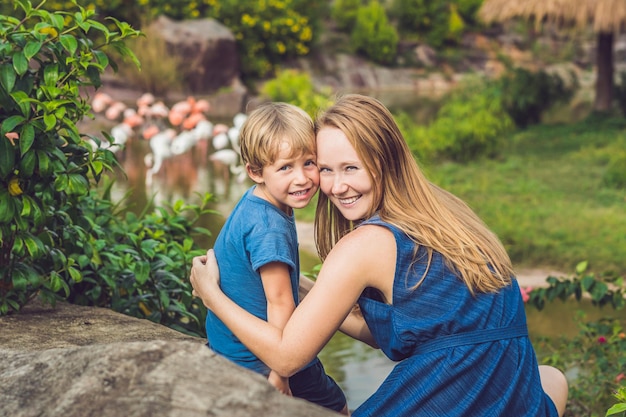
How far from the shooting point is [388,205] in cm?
214

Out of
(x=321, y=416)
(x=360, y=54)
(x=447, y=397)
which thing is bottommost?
(x=360, y=54)

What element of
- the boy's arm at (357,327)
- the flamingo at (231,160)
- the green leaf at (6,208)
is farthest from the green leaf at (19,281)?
the flamingo at (231,160)

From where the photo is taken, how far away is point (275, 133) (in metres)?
2.15

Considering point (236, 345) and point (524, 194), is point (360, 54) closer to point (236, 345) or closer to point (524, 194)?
point (524, 194)

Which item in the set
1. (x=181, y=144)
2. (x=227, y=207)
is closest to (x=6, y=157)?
(x=227, y=207)

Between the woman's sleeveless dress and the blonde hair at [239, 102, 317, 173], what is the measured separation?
253mm

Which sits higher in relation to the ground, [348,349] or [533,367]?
[533,367]

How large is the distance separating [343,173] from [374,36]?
1750 centimetres

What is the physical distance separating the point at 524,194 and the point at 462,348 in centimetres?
595

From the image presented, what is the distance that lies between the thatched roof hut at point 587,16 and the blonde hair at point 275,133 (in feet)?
33.0

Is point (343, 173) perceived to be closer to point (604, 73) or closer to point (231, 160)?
point (231, 160)

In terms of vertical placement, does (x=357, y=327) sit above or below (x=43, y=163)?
below

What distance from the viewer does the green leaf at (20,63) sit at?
2350mm

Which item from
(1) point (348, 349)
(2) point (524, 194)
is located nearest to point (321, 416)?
(1) point (348, 349)
